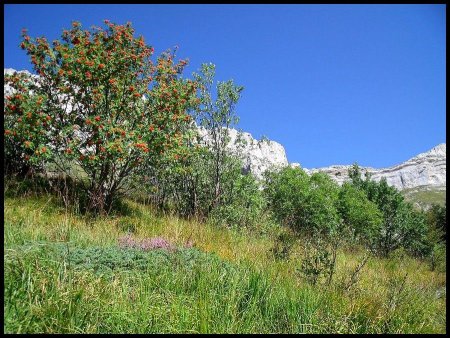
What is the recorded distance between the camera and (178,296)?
3.90m

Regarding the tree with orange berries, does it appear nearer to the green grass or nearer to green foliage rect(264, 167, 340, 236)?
the green grass

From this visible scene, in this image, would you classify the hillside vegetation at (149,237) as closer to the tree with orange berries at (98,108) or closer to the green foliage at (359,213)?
the tree with orange berries at (98,108)

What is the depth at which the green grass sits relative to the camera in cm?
313

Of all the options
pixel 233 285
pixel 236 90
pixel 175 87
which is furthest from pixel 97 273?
pixel 236 90

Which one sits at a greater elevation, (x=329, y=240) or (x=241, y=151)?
(x=241, y=151)

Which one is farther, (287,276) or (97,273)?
(287,276)

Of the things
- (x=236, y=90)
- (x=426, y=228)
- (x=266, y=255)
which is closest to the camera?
(x=266, y=255)

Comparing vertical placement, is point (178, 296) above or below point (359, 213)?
below

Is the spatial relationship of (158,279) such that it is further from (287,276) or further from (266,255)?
(266,255)

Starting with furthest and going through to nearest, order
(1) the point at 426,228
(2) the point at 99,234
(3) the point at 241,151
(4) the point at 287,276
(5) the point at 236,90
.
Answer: (1) the point at 426,228
(3) the point at 241,151
(5) the point at 236,90
(2) the point at 99,234
(4) the point at 287,276

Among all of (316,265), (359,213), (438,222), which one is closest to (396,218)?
(359,213)

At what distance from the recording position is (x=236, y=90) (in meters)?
15.7

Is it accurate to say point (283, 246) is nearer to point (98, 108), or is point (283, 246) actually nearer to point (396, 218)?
point (98, 108)

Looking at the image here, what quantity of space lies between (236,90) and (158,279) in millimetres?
12627
